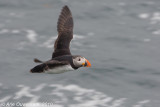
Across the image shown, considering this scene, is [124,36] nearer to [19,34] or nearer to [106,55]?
[106,55]

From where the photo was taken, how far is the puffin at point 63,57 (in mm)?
12420

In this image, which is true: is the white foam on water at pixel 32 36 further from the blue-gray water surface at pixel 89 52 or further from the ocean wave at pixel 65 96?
the ocean wave at pixel 65 96

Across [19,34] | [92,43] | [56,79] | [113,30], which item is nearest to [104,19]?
[113,30]

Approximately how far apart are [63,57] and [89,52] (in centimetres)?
503

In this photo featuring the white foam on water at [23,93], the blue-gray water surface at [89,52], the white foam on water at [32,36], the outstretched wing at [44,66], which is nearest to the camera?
the outstretched wing at [44,66]

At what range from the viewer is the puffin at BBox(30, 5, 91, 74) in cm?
1242

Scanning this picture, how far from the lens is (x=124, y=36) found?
61.8 ft

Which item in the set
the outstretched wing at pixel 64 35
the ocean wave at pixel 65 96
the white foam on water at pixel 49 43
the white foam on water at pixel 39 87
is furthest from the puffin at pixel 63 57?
the white foam on water at pixel 49 43

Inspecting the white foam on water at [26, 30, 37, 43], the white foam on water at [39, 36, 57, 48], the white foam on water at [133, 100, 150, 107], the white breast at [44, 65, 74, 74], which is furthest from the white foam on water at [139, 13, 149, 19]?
the white breast at [44, 65, 74, 74]

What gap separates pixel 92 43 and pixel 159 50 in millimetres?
2879

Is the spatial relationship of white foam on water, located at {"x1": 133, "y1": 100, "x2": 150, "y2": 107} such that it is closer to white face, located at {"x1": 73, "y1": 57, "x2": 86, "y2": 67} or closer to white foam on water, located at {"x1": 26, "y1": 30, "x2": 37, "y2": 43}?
white face, located at {"x1": 73, "y1": 57, "x2": 86, "y2": 67}

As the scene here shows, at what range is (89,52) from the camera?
17.6 m

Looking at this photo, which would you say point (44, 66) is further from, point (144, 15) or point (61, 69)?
point (144, 15)

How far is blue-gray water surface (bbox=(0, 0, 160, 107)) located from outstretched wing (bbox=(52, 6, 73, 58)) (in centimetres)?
169
